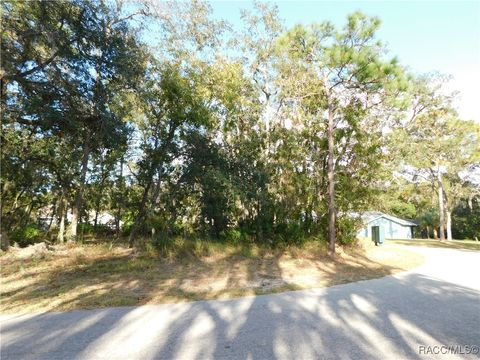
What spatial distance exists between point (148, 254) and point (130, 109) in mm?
5479

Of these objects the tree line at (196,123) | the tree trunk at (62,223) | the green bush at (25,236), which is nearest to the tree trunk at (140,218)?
the tree line at (196,123)

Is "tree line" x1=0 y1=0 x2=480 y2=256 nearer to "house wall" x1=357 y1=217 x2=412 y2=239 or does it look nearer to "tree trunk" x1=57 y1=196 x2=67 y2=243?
"tree trunk" x1=57 y1=196 x2=67 y2=243

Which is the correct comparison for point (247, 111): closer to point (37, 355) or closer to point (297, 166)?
point (297, 166)

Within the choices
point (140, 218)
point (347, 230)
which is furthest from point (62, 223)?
point (347, 230)

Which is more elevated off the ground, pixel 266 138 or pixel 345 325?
pixel 266 138

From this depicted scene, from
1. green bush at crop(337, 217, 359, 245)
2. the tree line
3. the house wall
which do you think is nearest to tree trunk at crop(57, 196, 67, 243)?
the tree line

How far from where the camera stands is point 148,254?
10.6m

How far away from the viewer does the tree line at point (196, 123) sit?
10352mm

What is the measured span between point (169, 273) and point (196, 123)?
5882 millimetres

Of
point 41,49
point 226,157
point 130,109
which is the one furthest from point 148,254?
point 41,49

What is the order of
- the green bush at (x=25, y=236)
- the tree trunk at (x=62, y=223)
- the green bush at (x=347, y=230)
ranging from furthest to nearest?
the green bush at (x=25, y=236), the tree trunk at (x=62, y=223), the green bush at (x=347, y=230)

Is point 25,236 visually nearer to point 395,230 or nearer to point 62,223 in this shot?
point 62,223

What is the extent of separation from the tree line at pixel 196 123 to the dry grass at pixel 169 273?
4.18 ft

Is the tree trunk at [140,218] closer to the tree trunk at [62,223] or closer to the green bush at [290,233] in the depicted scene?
the tree trunk at [62,223]
